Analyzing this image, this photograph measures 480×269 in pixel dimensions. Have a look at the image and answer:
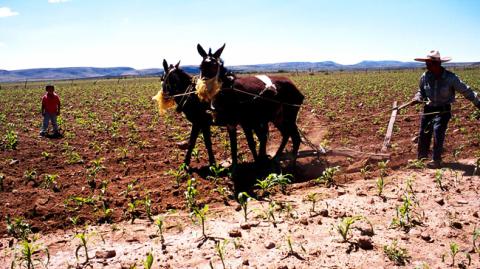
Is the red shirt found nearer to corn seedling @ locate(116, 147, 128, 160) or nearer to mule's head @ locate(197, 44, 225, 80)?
corn seedling @ locate(116, 147, 128, 160)

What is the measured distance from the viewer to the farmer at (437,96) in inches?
258

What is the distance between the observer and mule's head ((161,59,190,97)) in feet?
25.3

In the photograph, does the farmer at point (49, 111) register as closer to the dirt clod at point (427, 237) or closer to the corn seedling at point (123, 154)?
the corn seedling at point (123, 154)

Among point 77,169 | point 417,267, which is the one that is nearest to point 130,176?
point 77,169

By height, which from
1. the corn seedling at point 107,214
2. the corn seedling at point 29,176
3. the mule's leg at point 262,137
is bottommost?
the corn seedling at point 107,214

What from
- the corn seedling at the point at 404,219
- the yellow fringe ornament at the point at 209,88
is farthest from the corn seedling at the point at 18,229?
the corn seedling at the point at 404,219

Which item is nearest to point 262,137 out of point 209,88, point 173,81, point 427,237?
point 209,88

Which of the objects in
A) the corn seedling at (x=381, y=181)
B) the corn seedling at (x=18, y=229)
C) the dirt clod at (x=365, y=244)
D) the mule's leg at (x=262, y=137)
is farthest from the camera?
the mule's leg at (x=262, y=137)

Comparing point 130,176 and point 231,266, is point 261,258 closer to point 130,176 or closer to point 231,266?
point 231,266

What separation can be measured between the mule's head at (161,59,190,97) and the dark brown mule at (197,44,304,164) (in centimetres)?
119

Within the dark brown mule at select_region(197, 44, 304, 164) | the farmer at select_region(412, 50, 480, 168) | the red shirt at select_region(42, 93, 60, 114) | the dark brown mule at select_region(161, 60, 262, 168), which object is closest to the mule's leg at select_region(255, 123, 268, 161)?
the dark brown mule at select_region(197, 44, 304, 164)

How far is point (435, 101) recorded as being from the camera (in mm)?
6828

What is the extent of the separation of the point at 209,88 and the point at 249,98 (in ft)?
2.68

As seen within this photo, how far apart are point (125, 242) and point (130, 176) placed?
2967 mm
